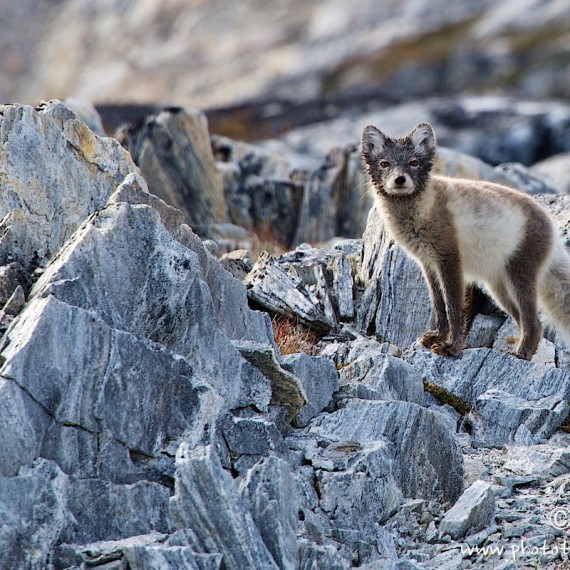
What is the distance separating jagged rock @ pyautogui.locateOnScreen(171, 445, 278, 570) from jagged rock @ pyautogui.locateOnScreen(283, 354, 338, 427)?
→ 2611mm

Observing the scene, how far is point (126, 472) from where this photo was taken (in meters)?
7.57

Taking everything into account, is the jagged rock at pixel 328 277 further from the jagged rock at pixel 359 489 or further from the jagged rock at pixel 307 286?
the jagged rock at pixel 359 489

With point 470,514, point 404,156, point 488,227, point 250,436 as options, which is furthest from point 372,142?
point 470,514

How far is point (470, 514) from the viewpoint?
8234 mm

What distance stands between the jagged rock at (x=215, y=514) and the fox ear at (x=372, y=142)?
6.49 meters

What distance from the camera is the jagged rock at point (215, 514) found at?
6699 mm

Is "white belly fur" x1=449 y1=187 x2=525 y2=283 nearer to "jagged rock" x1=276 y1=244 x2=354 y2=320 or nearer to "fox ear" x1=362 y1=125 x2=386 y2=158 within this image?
"fox ear" x1=362 y1=125 x2=386 y2=158

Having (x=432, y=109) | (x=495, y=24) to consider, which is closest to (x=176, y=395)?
(x=432, y=109)

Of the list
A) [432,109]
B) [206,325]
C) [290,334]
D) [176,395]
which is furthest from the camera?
[432,109]

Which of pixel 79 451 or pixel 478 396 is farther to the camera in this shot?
pixel 478 396

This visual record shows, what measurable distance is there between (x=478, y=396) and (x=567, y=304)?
233 centimetres

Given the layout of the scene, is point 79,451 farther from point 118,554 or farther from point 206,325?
point 206,325

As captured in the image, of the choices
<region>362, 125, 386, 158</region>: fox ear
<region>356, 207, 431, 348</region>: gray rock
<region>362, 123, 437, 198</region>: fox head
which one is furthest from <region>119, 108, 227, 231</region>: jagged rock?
<region>362, 123, 437, 198</region>: fox head

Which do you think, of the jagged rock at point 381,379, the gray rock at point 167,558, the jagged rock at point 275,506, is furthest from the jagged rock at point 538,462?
the gray rock at point 167,558
